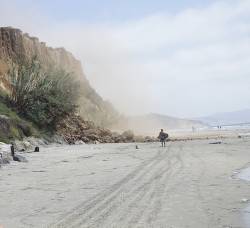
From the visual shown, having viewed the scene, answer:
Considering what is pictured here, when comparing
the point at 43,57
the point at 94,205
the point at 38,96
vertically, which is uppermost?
the point at 43,57

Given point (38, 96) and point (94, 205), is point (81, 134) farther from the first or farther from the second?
point (94, 205)

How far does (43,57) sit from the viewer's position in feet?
290

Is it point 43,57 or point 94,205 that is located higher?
point 43,57

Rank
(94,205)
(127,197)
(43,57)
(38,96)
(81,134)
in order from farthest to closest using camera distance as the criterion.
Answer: (43,57)
(81,134)
(38,96)
(127,197)
(94,205)

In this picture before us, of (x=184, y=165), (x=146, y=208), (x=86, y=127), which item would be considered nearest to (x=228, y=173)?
(x=184, y=165)

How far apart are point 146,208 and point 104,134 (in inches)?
1720

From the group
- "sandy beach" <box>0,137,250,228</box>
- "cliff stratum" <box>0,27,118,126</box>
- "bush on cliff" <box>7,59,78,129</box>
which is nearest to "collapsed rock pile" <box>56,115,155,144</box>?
"bush on cliff" <box>7,59,78,129</box>

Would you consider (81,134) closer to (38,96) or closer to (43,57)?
(38,96)

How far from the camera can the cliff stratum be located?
70.4m

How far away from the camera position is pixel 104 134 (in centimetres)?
5300

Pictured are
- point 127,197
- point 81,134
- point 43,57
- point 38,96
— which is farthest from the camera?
point 43,57

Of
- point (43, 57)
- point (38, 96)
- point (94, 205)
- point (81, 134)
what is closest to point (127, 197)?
point (94, 205)

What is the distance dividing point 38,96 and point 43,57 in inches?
1902

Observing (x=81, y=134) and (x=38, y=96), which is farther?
(x=81, y=134)
